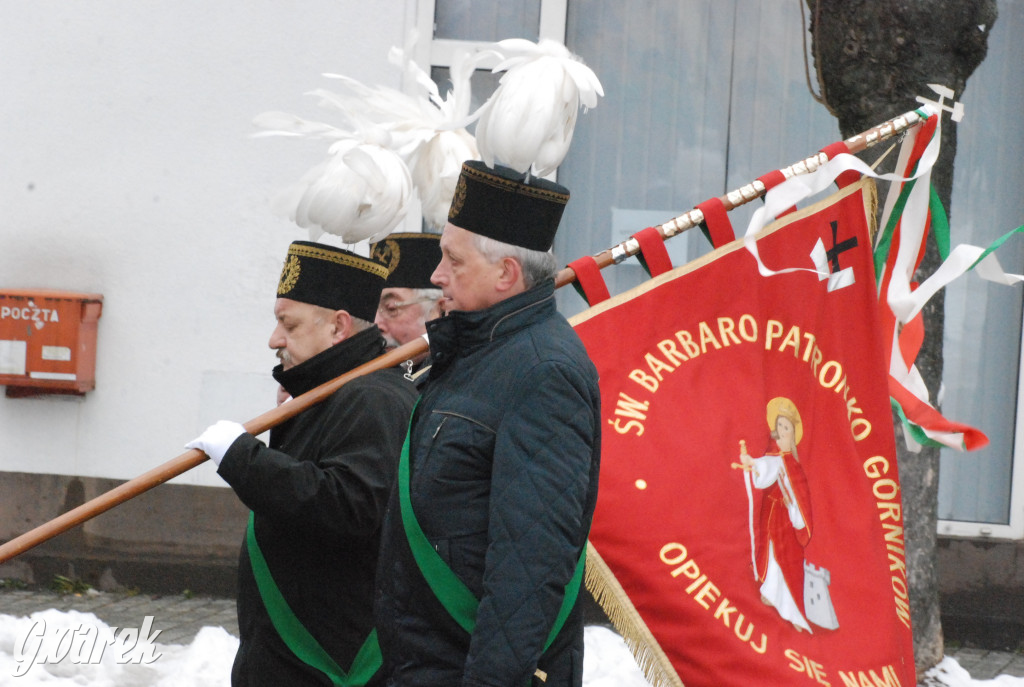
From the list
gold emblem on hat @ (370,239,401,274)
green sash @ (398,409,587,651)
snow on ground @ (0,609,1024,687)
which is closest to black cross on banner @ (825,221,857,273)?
gold emblem on hat @ (370,239,401,274)

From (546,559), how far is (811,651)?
1.34 m

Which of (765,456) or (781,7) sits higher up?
(781,7)

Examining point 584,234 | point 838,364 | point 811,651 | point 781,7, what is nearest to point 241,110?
point 584,234

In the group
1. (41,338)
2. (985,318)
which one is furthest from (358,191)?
(985,318)

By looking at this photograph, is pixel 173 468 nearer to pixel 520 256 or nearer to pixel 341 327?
pixel 341 327

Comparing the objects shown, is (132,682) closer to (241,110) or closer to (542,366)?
(241,110)

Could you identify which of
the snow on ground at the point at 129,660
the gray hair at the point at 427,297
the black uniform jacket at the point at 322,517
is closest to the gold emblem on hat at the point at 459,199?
the black uniform jacket at the point at 322,517

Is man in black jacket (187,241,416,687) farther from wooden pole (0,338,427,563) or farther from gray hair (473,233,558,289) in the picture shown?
gray hair (473,233,558,289)

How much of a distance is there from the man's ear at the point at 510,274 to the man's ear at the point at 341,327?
0.82 m

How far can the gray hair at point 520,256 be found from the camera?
2.40 metres

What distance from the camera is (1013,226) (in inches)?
253

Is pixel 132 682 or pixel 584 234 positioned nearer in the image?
pixel 132 682

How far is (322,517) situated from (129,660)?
9.54ft

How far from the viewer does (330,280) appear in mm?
3090
